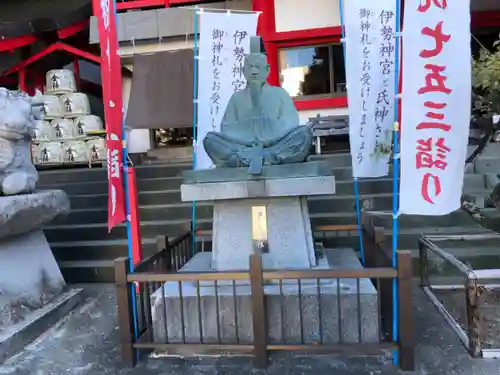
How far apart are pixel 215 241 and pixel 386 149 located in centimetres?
209

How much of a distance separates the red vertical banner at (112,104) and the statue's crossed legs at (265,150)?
819mm

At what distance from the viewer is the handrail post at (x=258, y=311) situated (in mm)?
2902

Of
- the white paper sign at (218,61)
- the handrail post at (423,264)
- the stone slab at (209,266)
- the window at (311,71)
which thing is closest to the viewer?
the stone slab at (209,266)

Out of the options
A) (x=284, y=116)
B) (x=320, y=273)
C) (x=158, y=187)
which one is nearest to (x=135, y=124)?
(x=158, y=187)

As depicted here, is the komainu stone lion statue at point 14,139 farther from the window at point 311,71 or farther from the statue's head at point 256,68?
the window at point 311,71

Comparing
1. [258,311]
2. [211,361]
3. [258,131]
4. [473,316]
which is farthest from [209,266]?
A: [473,316]

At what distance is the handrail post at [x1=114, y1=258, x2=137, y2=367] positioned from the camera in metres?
3.08

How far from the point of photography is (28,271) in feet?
14.1

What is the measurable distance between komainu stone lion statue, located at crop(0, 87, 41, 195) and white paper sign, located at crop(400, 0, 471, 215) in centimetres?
354

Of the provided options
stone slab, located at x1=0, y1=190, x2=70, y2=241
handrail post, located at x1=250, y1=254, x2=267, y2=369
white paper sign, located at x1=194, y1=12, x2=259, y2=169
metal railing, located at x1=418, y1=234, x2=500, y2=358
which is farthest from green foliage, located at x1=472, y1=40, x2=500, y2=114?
stone slab, located at x1=0, y1=190, x2=70, y2=241

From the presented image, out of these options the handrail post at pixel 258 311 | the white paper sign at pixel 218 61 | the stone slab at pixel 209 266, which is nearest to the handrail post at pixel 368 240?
the stone slab at pixel 209 266

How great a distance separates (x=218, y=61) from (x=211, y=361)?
376cm

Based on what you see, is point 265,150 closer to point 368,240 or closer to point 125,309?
point 368,240

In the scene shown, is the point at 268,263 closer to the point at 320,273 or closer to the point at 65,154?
the point at 320,273
